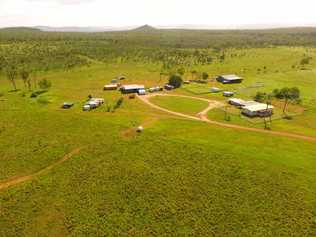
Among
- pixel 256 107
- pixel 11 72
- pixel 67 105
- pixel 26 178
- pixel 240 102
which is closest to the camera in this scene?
pixel 26 178

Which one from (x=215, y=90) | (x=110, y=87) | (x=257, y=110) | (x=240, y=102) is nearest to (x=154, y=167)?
(x=257, y=110)

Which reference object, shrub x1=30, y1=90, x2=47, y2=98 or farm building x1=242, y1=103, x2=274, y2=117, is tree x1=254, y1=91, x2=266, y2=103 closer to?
farm building x1=242, y1=103, x2=274, y2=117

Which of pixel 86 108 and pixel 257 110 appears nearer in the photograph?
pixel 257 110

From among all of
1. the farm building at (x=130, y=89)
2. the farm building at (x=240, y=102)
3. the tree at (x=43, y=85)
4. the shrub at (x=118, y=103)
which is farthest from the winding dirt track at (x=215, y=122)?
the tree at (x=43, y=85)

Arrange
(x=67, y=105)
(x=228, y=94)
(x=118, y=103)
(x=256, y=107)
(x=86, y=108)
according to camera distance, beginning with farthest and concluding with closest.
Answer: (x=228, y=94) < (x=118, y=103) < (x=67, y=105) < (x=86, y=108) < (x=256, y=107)

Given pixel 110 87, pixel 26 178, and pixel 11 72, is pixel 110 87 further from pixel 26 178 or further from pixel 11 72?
pixel 26 178

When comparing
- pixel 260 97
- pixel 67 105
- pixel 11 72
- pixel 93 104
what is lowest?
pixel 67 105
